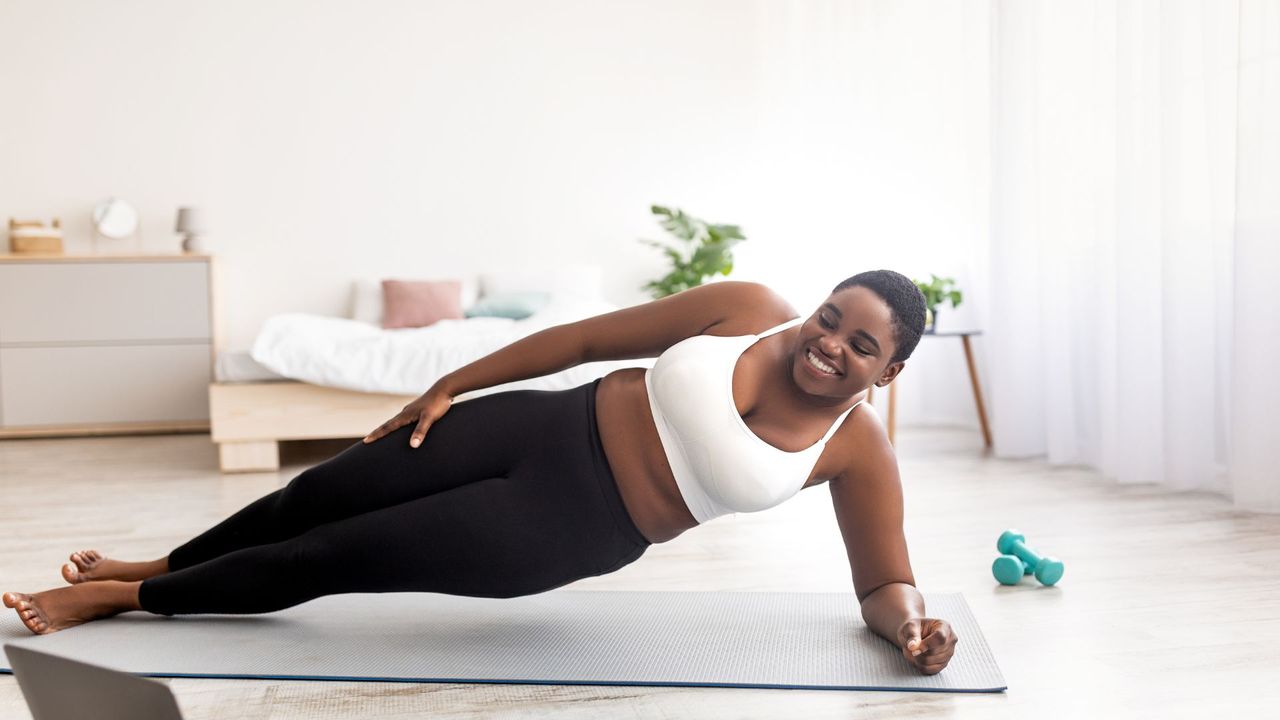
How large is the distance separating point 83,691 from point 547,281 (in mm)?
4458

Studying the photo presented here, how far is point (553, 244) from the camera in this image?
18.8 feet

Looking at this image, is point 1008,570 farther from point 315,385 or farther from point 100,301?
point 100,301

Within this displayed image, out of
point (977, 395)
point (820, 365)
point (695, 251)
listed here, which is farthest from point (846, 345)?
point (695, 251)

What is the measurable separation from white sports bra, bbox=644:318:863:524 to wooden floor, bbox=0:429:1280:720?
303 mm

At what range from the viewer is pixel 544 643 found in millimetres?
1800

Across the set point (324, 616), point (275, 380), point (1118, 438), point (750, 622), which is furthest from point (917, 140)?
point (324, 616)

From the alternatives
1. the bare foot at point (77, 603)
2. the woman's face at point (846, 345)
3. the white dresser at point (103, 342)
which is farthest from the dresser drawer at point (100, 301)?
the woman's face at point (846, 345)

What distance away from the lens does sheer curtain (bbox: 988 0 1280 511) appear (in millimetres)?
2816

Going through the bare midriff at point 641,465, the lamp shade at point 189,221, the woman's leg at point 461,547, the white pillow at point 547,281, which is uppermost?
the lamp shade at point 189,221

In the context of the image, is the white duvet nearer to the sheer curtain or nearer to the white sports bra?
the sheer curtain

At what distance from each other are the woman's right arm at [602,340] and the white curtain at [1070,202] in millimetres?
1861

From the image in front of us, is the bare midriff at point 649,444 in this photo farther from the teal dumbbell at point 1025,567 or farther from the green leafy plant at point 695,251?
the green leafy plant at point 695,251

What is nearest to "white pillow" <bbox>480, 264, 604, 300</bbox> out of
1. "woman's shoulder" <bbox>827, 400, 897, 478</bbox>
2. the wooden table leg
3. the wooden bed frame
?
the wooden bed frame

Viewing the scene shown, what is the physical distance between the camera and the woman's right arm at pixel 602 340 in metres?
1.69
